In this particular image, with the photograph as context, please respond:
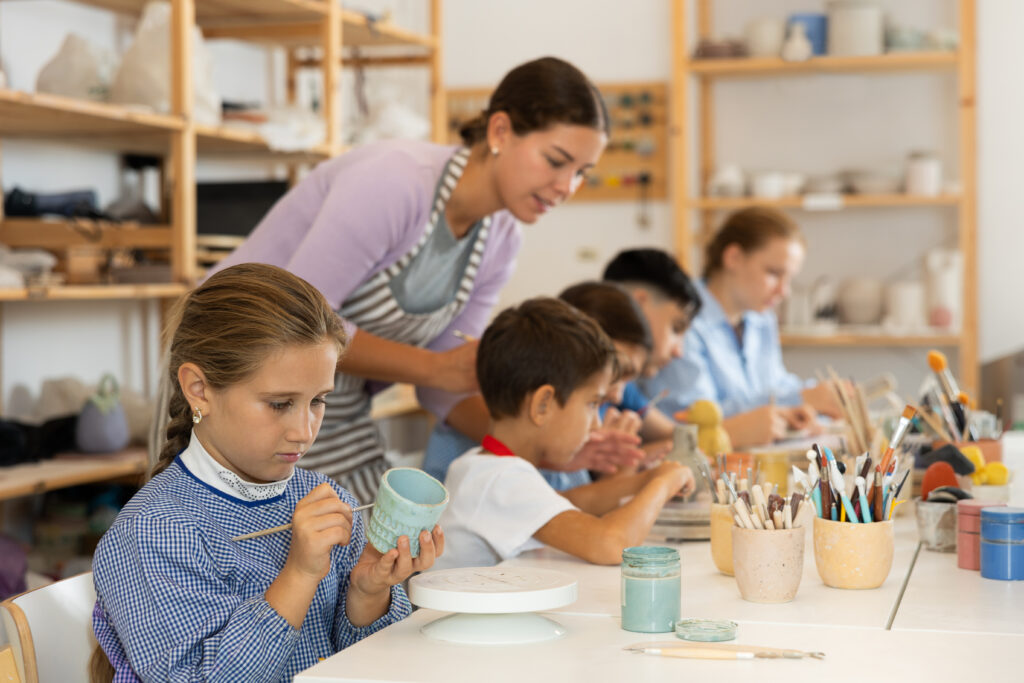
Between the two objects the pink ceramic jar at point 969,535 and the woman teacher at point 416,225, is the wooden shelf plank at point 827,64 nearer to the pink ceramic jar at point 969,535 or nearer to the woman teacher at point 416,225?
the woman teacher at point 416,225

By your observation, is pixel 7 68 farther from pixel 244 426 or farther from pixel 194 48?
pixel 244 426

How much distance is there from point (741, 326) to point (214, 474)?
2.49 m

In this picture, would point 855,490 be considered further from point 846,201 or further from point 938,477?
point 846,201

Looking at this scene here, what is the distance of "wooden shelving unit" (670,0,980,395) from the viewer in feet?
14.9

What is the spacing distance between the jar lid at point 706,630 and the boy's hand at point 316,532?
351 millimetres

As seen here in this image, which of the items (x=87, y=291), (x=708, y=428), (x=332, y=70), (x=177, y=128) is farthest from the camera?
(x=332, y=70)

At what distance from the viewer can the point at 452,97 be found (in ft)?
17.5

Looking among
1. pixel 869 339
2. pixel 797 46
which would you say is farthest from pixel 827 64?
pixel 869 339

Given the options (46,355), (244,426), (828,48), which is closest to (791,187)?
(828,48)

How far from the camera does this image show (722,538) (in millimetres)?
1516

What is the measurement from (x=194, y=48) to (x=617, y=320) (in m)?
1.54

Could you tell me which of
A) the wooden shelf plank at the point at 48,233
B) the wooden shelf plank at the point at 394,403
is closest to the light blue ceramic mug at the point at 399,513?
the wooden shelf plank at the point at 48,233

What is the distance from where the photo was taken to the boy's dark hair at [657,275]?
9.26 ft

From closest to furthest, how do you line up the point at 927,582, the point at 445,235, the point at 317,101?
the point at 927,582
the point at 445,235
the point at 317,101
